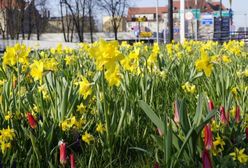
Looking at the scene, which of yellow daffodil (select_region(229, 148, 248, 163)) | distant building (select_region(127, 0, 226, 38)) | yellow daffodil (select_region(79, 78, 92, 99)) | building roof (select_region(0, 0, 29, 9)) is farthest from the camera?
building roof (select_region(0, 0, 29, 9))

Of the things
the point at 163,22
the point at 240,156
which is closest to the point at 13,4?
the point at 163,22

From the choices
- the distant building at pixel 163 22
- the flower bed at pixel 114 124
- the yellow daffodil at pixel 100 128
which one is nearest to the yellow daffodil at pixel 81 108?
the flower bed at pixel 114 124

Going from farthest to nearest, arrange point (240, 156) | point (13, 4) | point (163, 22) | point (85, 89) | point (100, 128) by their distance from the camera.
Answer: point (163, 22) < point (13, 4) < point (85, 89) < point (100, 128) < point (240, 156)

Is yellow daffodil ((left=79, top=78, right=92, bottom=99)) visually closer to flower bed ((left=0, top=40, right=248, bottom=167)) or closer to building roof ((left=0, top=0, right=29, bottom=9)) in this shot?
flower bed ((left=0, top=40, right=248, bottom=167))

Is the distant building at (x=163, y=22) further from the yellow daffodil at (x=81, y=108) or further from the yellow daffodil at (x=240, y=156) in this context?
the yellow daffodil at (x=240, y=156)

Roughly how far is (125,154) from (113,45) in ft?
2.60

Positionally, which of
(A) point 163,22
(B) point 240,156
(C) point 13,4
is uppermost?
(C) point 13,4

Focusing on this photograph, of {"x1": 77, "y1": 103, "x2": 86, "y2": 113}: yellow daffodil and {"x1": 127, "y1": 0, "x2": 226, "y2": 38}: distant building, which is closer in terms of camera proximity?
{"x1": 77, "y1": 103, "x2": 86, "y2": 113}: yellow daffodil

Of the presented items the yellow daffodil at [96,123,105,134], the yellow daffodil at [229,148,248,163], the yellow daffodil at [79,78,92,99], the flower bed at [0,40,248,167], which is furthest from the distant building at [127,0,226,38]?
the yellow daffodil at [229,148,248,163]

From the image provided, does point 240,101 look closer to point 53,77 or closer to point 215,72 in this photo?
point 215,72

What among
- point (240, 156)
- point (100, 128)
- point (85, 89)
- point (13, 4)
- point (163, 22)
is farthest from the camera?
point (163, 22)

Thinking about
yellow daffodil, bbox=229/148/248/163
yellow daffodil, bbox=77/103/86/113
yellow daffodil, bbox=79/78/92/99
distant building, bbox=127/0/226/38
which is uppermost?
distant building, bbox=127/0/226/38

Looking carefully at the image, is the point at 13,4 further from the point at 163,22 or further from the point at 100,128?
the point at 100,128

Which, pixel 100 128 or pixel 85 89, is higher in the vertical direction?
pixel 85 89
